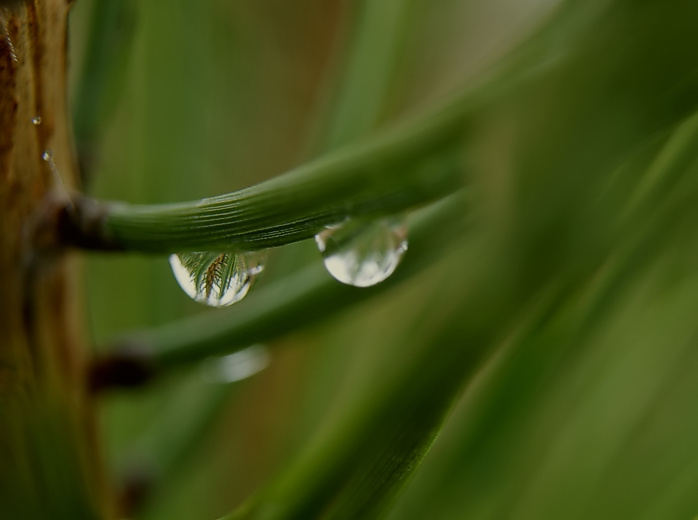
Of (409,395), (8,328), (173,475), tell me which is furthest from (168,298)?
(409,395)

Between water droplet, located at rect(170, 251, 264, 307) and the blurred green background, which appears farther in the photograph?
water droplet, located at rect(170, 251, 264, 307)

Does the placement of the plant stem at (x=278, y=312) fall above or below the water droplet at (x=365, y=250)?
above

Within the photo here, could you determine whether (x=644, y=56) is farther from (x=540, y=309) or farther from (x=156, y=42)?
(x=156, y=42)

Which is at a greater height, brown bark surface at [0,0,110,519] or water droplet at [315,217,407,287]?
brown bark surface at [0,0,110,519]

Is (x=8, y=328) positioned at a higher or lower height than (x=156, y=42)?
lower

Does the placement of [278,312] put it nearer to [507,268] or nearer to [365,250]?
[365,250]
